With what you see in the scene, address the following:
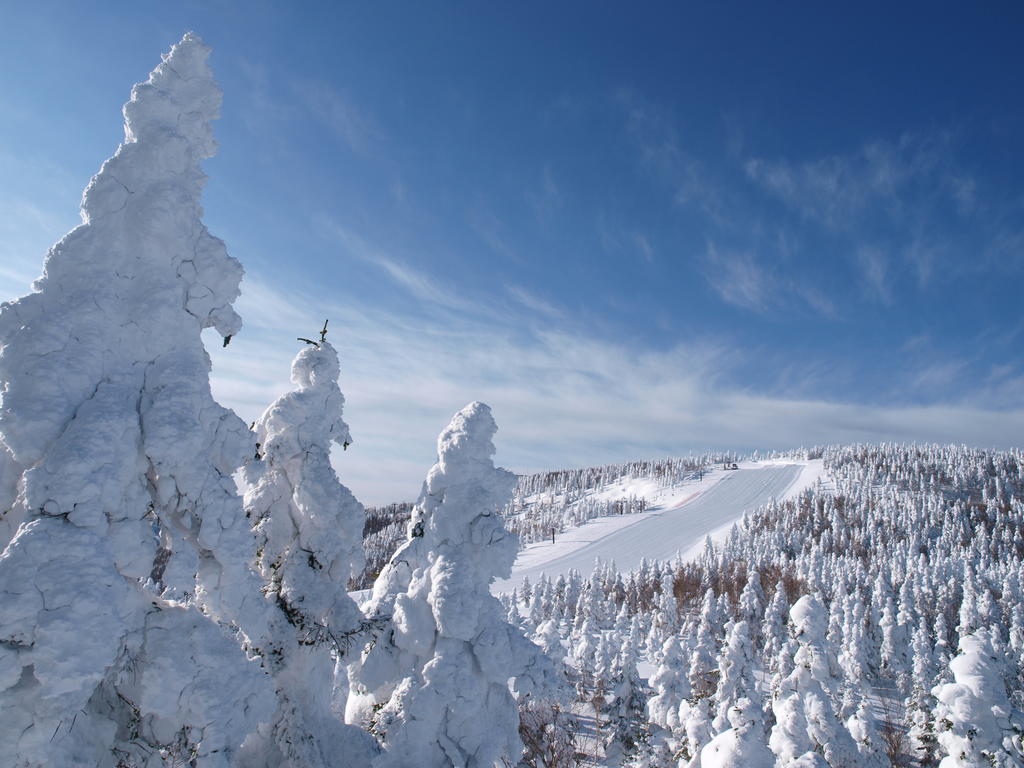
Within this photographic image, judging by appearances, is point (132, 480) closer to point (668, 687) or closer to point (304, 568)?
point (304, 568)

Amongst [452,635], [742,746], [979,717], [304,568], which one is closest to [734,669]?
[979,717]

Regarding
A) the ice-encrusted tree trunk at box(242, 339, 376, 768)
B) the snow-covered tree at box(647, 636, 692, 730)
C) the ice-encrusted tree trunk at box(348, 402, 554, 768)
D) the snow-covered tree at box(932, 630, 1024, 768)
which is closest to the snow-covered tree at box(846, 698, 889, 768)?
the snow-covered tree at box(647, 636, 692, 730)

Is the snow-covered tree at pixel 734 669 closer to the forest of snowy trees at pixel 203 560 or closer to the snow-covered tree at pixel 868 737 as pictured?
the snow-covered tree at pixel 868 737

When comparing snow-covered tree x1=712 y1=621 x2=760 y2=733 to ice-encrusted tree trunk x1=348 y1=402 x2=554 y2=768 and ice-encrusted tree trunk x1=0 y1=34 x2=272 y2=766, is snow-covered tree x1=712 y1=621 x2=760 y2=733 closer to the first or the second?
ice-encrusted tree trunk x1=348 y1=402 x2=554 y2=768

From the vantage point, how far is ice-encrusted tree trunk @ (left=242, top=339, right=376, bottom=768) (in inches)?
455

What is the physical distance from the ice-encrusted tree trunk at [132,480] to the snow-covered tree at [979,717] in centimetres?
1958

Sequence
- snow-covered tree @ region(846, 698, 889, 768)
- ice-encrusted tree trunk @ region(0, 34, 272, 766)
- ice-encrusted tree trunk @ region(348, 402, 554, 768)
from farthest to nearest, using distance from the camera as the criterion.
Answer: snow-covered tree @ region(846, 698, 889, 768), ice-encrusted tree trunk @ region(348, 402, 554, 768), ice-encrusted tree trunk @ region(0, 34, 272, 766)

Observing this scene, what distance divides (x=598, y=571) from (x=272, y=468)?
12019cm

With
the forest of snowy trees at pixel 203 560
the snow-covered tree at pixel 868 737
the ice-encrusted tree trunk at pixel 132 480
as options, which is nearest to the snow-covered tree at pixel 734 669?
the snow-covered tree at pixel 868 737

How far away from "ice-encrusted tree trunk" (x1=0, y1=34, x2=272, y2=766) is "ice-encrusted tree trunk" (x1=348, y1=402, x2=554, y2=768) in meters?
4.30

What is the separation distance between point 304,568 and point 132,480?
4.96m

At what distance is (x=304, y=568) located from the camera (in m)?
12.1

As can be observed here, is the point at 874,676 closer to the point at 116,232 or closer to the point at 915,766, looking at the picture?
the point at 915,766

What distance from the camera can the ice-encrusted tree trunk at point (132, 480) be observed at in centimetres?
649
